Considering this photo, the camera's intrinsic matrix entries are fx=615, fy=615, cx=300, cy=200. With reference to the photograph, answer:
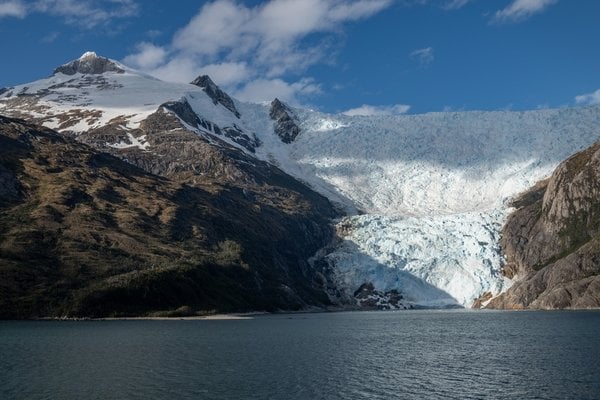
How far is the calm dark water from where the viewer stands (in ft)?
176

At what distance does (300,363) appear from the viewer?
71.2 meters

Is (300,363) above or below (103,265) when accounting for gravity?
below

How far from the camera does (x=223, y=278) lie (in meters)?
176

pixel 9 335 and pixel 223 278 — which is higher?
pixel 223 278

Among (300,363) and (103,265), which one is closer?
(300,363)

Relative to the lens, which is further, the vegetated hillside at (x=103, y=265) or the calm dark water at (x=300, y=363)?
the vegetated hillside at (x=103, y=265)

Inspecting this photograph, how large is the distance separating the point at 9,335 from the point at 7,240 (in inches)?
2507

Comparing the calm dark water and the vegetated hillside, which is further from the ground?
the vegetated hillside

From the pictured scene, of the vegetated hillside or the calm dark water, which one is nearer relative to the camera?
the calm dark water

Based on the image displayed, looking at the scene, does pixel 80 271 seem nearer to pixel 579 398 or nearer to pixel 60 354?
pixel 60 354

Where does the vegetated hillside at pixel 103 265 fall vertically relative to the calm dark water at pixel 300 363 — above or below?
above

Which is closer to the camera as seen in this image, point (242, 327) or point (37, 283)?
point (242, 327)

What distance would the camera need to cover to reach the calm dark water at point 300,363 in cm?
5372

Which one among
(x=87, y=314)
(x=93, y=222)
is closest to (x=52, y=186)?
(x=93, y=222)
